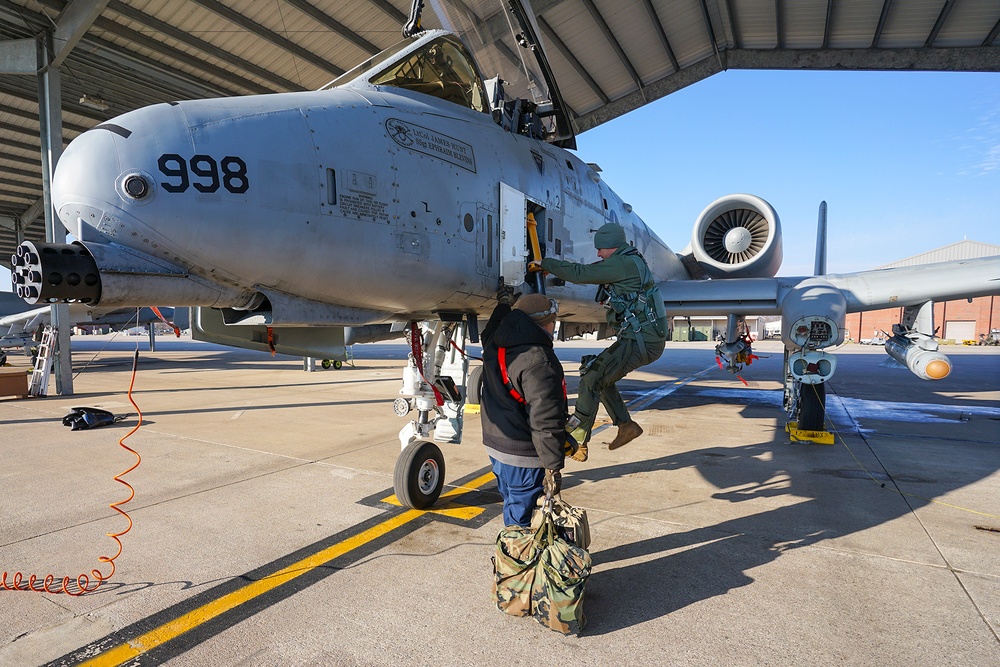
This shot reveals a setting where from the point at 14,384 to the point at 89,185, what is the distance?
482 inches

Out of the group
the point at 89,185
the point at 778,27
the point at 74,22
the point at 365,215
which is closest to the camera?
the point at 89,185

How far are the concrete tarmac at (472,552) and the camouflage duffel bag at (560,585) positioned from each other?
0.08 meters

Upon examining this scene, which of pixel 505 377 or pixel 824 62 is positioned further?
pixel 824 62

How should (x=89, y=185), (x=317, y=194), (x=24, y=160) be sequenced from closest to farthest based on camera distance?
(x=89, y=185) < (x=317, y=194) < (x=24, y=160)

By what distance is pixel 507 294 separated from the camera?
3889 millimetres

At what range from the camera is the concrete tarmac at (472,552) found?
2.42 metres

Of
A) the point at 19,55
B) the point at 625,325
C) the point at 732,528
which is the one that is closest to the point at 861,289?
the point at 732,528

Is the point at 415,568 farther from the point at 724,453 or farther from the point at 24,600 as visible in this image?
the point at 724,453

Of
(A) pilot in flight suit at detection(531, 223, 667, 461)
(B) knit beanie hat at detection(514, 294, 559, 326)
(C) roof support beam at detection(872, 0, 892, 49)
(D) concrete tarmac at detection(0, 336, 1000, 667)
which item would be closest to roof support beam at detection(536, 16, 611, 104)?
(C) roof support beam at detection(872, 0, 892, 49)

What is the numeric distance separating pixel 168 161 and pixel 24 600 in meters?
2.45

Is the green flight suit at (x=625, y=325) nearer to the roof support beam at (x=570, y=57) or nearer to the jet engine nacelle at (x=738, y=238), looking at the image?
the jet engine nacelle at (x=738, y=238)

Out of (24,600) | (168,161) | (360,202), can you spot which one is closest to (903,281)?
(360,202)

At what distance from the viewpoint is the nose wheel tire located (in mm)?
4141

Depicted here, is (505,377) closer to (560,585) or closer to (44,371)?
(560,585)
